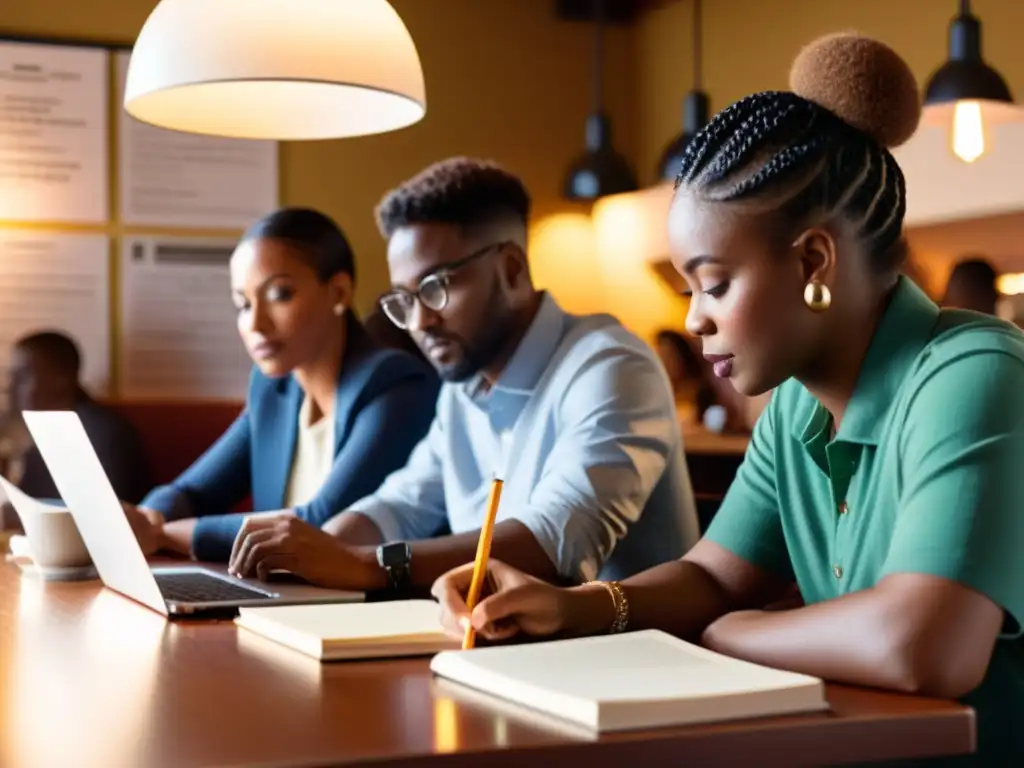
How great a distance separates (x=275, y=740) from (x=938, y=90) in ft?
11.0

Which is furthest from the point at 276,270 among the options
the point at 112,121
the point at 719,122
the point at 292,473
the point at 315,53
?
the point at 112,121

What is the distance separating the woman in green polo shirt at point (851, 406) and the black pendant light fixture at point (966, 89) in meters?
2.64

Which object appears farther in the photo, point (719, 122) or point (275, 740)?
point (719, 122)

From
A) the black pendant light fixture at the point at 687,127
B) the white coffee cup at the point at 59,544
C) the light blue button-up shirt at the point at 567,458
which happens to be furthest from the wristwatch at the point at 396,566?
the black pendant light fixture at the point at 687,127

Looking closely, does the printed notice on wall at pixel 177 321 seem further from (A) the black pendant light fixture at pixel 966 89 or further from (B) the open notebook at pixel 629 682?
(B) the open notebook at pixel 629 682

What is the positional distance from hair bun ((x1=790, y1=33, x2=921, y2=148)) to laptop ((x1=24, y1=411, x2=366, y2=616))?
74 centimetres

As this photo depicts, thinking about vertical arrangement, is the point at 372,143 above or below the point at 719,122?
above

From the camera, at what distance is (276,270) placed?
2.72 m

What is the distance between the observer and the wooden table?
2.99ft

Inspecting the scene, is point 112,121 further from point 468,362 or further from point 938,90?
point 468,362

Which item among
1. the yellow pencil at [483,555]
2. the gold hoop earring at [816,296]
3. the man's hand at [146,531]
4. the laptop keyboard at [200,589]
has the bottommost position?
the man's hand at [146,531]

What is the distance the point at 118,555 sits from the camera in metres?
1.66

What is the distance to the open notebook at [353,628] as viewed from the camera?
124 centimetres

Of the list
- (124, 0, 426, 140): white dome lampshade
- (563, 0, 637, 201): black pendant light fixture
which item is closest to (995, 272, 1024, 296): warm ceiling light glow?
(563, 0, 637, 201): black pendant light fixture
